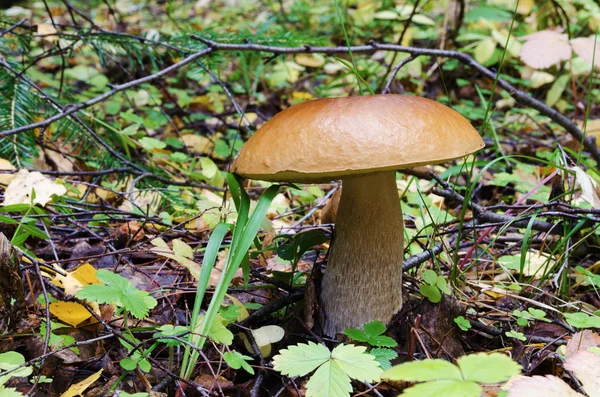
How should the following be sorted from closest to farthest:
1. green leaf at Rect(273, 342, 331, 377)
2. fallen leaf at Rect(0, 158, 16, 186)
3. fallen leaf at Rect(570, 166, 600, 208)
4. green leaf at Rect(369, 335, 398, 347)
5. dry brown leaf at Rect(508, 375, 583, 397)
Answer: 1. dry brown leaf at Rect(508, 375, 583, 397)
2. green leaf at Rect(273, 342, 331, 377)
3. green leaf at Rect(369, 335, 398, 347)
4. fallen leaf at Rect(570, 166, 600, 208)
5. fallen leaf at Rect(0, 158, 16, 186)

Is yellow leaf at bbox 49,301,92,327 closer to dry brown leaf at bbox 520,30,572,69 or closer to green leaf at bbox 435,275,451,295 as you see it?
green leaf at bbox 435,275,451,295

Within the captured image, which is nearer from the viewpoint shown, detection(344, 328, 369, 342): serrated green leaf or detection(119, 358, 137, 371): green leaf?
detection(119, 358, 137, 371): green leaf

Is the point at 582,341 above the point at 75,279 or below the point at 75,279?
below

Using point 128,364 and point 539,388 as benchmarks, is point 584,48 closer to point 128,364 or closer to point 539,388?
point 539,388

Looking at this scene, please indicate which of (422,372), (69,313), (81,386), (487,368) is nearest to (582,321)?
(487,368)

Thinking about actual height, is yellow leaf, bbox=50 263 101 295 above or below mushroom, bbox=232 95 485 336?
below

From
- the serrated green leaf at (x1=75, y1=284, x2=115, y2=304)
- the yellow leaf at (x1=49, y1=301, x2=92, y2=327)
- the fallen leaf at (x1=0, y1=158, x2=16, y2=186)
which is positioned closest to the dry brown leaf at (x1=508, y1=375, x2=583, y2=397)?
the serrated green leaf at (x1=75, y1=284, x2=115, y2=304)

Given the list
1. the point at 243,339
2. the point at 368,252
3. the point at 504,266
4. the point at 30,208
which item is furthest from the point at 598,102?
the point at 30,208
